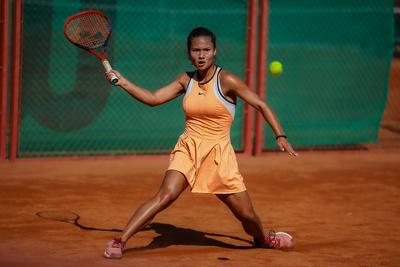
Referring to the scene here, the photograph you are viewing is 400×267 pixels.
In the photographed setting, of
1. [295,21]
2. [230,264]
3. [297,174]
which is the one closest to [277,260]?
[230,264]

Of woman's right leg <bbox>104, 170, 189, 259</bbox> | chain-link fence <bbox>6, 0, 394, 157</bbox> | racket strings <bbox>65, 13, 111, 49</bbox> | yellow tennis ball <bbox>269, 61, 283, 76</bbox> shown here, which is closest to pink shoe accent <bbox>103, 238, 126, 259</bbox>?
woman's right leg <bbox>104, 170, 189, 259</bbox>

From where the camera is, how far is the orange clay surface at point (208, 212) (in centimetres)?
665

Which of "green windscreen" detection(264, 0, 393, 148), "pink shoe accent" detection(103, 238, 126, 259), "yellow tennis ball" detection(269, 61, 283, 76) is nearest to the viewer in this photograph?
"pink shoe accent" detection(103, 238, 126, 259)

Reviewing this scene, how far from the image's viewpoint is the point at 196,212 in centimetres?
839

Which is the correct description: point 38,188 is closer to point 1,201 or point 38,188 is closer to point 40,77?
point 1,201

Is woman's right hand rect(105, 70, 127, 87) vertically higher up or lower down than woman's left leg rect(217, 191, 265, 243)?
higher up

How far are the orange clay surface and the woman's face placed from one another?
4.61 feet

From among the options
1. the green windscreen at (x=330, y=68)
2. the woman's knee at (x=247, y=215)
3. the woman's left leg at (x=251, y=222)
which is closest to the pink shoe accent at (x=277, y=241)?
the woman's left leg at (x=251, y=222)

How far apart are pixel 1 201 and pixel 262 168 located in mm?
3607

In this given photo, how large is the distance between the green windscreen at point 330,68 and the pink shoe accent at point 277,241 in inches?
198

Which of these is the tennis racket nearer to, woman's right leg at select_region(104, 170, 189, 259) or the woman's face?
the woman's face

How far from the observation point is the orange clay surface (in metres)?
6.65

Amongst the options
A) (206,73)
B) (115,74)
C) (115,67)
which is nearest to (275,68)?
(115,67)

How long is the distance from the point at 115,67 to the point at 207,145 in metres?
4.63
